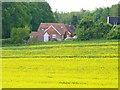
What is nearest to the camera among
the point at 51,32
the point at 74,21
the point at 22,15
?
the point at 22,15

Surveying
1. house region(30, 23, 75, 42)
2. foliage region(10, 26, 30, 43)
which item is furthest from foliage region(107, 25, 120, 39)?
house region(30, 23, 75, 42)

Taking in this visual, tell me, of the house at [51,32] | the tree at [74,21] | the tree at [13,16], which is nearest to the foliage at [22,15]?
the tree at [13,16]

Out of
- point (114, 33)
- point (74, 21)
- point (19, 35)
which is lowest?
point (19, 35)

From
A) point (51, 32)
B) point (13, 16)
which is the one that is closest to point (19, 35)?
point (13, 16)

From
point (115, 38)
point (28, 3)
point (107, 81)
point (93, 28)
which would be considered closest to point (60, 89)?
point (107, 81)

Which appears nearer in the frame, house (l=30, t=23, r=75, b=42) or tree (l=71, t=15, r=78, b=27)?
house (l=30, t=23, r=75, b=42)

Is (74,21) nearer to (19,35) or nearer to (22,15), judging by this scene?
(22,15)

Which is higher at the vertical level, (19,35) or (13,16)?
(13,16)

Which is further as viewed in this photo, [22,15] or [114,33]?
[22,15]

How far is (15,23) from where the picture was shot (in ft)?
144

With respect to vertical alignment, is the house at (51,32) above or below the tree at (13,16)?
below

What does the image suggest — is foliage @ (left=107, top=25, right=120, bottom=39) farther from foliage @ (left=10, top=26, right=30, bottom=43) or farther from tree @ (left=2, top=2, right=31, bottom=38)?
tree @ (left=2, top=2, right=31, bottom=38)

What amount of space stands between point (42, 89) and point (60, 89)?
522 millimetres

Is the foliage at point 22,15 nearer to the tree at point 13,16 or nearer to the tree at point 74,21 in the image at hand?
the tree at point 13,16
